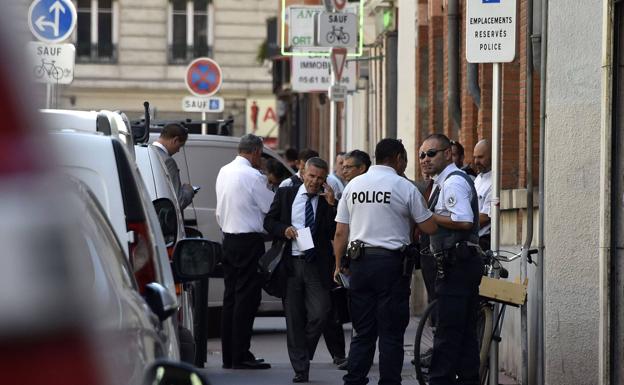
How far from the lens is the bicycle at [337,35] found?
20.3m

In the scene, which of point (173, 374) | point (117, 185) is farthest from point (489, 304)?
point (173, 374)

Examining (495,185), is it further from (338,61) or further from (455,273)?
(338,61)

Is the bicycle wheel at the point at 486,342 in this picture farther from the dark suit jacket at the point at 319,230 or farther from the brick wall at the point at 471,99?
the brick wall at the point at 471,99

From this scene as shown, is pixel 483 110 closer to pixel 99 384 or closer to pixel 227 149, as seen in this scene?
pixel 227 149

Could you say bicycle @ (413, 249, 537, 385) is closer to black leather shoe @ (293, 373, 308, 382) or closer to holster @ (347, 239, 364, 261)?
holster @ (347, 239, 364, 261)

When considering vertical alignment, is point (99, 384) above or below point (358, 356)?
above

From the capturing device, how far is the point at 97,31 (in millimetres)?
58375

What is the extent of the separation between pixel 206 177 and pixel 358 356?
570cm

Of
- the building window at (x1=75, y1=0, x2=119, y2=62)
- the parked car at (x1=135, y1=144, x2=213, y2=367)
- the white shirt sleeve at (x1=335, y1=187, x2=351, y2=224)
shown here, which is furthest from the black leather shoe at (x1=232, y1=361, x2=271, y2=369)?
the building window at (x1=75, y1=0, x2=119, y2=62)

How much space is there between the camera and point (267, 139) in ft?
169

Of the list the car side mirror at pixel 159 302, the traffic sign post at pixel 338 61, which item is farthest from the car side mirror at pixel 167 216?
the traffic sign post at pixel 338 61

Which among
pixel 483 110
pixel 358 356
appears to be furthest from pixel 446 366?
pixel 483 110

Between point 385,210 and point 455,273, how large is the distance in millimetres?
645

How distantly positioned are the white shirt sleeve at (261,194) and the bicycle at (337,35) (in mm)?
6308
